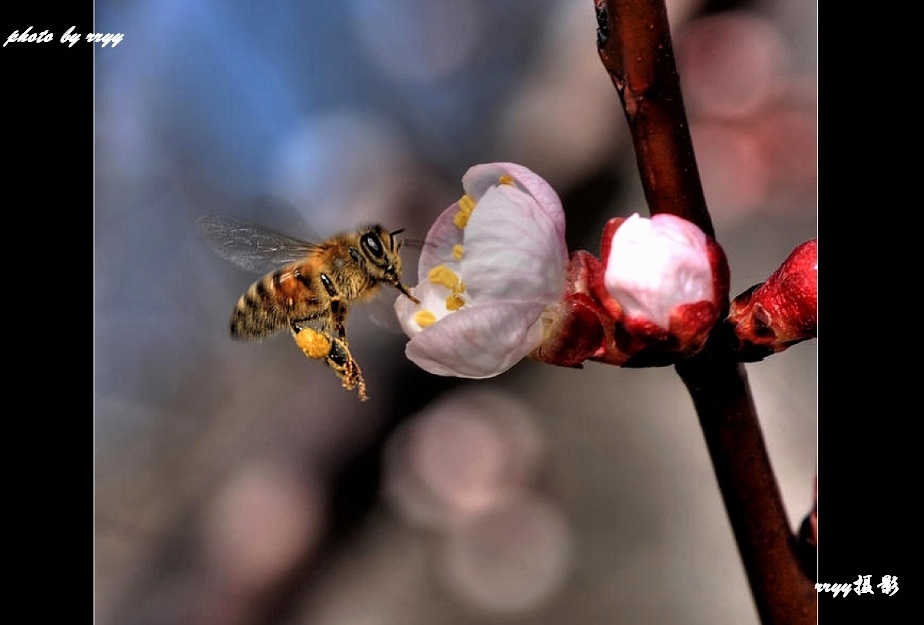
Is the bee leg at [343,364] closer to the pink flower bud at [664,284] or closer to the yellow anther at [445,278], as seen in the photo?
the yellow anther at [445,278]

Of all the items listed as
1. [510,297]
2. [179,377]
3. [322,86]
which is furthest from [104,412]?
[510,297]

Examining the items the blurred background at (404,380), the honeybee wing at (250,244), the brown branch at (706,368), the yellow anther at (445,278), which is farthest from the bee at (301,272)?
the blurred background at (404,380)

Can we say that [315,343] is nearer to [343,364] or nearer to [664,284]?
[343,364]

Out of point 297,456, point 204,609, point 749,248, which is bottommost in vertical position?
point 204,609

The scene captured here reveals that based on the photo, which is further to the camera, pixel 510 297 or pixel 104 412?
pixel 104 412

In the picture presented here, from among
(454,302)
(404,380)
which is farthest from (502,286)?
(404,380)

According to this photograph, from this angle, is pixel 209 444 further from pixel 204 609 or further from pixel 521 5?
pixel 521 5
